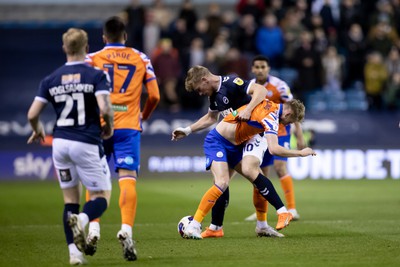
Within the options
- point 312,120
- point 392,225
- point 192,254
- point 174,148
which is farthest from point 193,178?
point 192,254

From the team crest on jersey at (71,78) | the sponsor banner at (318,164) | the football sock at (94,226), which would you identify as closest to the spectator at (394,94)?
the sponsor banner at (318,164)

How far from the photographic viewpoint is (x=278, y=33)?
2644cm

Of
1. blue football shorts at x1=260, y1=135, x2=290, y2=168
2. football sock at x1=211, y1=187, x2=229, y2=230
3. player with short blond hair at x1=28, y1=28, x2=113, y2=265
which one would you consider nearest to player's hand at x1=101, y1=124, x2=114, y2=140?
player with short blond hair at x1=28, y1=28, x2=113, y2=265

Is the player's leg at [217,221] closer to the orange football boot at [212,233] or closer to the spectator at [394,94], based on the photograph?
the orange football boot at [212,233]

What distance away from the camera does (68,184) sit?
9.30 metres

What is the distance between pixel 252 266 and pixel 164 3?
20.8 meters

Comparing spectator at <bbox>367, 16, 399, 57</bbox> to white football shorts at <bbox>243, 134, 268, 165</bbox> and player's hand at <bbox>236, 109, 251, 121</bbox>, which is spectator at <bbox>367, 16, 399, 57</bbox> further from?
player's hand at <bbox>236, 109, 251, 121</bbox>

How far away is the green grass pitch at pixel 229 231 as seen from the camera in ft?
31.9

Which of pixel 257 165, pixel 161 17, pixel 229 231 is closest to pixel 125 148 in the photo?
pixel 257 165

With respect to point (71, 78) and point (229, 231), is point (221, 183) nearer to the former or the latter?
point (229, 231)

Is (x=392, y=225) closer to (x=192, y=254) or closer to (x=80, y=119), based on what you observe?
(x=192, y=254)

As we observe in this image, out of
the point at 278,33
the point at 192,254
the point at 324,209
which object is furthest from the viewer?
the point at 278,33

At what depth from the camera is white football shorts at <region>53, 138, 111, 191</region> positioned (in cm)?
909

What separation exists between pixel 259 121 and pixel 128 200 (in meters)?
2.20
